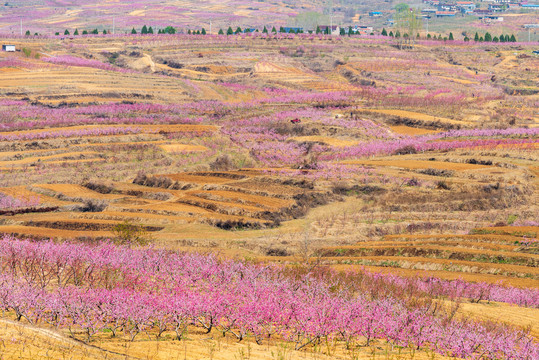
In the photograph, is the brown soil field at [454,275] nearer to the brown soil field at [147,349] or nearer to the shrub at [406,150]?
the brown soil field at [147,349]

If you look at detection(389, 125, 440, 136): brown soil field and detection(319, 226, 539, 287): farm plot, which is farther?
detection(389, 125, 440, 136): brown soil field

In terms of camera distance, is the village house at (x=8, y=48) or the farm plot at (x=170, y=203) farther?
the village house at (x=8, y=48)

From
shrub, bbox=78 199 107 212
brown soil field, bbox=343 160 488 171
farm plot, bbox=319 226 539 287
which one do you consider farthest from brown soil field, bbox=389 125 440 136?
shrub, bbox=78 199 107 212

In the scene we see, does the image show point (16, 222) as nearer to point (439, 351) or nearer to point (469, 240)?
point (469, 240)

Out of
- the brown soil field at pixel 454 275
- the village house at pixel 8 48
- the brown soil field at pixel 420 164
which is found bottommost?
the brown soil field at pixel 420 164

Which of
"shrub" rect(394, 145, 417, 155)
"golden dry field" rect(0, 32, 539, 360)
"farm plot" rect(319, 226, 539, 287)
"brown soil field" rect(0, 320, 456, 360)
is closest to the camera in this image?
"brown soil field" rect(0, 320, 456, 360)

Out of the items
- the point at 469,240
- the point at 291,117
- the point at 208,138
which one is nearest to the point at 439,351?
the point at 469,240

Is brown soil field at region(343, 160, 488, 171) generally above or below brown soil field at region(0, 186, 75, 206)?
above

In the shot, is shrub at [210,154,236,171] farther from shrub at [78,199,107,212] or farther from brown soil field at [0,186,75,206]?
shrub at [78,199,107,212]

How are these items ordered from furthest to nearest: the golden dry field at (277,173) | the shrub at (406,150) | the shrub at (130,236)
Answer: the shrub at (406,150) < the shrub at (130,236) < the golden dry field at (277,173)

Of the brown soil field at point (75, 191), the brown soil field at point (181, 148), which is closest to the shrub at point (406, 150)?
the brown soil field at point (181, 148)

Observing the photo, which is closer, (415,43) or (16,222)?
(16,222)
